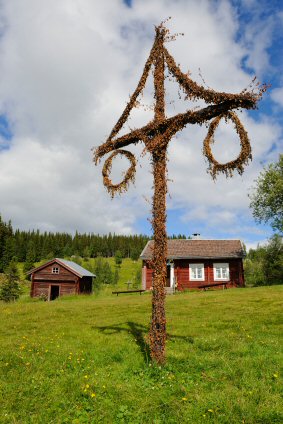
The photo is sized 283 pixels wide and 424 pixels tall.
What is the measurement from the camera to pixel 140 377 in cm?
680

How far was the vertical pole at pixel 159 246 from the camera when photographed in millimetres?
7492

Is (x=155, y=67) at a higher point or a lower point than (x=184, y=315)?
higher

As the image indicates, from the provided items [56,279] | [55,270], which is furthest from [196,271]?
[55,270]

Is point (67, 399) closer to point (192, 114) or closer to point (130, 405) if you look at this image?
point (130, 405)

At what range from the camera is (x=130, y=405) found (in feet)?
18.4

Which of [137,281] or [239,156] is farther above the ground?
[239,156]

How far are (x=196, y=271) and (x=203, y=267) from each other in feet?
3.01

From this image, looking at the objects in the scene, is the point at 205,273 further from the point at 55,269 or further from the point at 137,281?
the point at 137,281

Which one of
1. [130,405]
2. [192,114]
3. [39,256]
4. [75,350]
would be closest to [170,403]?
[130,405]

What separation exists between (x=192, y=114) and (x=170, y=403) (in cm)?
632

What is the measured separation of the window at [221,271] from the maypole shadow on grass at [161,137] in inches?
1122

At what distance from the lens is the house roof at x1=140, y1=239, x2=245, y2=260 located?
35156 millimetres

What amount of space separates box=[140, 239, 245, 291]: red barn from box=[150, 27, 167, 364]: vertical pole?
86.0ft

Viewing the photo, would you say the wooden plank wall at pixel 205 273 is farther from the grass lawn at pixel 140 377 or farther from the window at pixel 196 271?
the grass lawn at pixel 140 377
